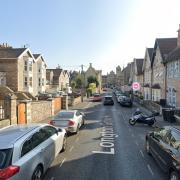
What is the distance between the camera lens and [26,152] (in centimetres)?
646

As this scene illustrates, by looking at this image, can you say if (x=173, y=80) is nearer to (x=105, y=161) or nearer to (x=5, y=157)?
(x=105, y=161)

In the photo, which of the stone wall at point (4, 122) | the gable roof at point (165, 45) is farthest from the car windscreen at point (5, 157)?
the gable roof at point (165, 45)

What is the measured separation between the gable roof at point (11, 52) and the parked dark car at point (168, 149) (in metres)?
31.5

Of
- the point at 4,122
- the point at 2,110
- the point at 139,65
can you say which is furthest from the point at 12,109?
the point at 139,65

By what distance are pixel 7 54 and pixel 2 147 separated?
3385 centimetres

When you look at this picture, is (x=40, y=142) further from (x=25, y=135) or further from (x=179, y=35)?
(x=179, y=35)

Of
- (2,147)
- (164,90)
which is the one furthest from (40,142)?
(164,90)

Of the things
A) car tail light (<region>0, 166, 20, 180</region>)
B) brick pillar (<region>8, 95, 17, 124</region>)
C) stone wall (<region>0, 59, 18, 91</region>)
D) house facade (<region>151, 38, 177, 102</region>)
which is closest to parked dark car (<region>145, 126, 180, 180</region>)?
car tail light (<region>0, 166, 20, 180</region>)

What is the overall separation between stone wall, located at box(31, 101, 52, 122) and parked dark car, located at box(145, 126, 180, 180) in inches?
446

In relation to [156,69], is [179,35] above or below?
above

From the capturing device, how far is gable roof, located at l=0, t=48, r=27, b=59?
37094 mm

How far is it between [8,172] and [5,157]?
409 mm

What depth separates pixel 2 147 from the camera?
599 cm

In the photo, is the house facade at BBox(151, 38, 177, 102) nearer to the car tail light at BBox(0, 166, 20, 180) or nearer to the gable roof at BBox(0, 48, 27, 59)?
the gable roof at BBox(0, 48, 27, 59)
